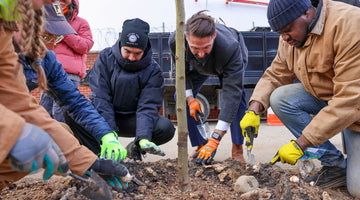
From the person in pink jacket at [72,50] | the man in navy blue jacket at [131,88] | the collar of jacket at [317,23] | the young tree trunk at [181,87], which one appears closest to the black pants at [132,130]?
the man in navy blue jacket at [131,88]

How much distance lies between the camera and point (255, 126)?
2.48 meters

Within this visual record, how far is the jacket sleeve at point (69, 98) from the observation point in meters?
1.92

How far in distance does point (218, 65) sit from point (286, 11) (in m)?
0.98

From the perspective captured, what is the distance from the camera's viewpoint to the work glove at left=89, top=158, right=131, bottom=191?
153 centimetres

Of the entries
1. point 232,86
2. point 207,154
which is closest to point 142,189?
point 207,154

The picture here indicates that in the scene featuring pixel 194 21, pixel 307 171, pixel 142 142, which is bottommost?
pixel 307 171

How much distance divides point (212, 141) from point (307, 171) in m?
0.81

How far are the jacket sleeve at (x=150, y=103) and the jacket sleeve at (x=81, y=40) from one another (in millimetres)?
823

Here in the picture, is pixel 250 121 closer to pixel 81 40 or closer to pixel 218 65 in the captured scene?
pixel 218 65

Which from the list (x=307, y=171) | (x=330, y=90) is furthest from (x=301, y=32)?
(x=307, y=171)

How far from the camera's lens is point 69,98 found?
2.00 metres

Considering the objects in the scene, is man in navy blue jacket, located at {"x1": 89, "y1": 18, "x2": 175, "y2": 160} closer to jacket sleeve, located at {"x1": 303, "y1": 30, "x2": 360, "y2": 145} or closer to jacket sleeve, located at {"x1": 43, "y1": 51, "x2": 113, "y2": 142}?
jacket sleeve, located at {"x1": 43, "y1": 51, "x2": 113, "y2": 142}

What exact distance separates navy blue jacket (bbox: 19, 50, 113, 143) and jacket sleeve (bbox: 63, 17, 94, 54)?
1016mm

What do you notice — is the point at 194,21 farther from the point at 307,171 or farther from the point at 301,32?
A: the point at 307,171
